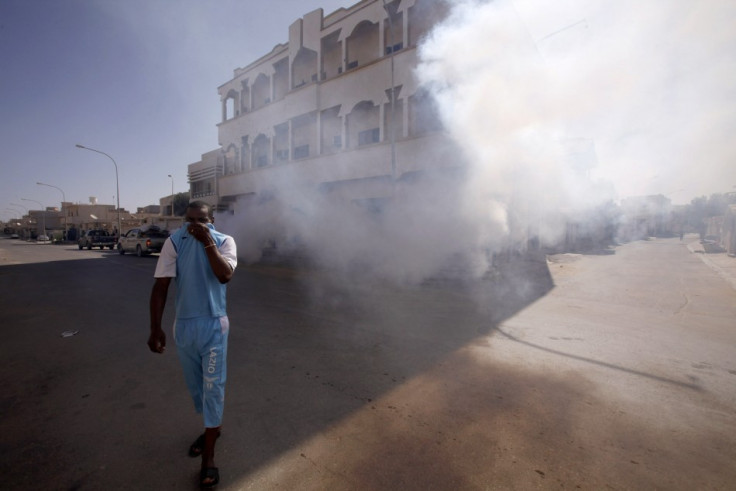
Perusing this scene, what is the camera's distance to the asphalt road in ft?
6.52

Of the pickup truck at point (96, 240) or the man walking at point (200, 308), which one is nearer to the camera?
the man walking at point (200, 308)

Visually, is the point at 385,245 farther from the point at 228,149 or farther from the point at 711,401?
the point at 228,149

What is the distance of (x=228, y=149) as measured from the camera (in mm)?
21500

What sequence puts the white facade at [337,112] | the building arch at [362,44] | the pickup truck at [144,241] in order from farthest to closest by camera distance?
1. the pickup truck at [144,241]
2. the building arch at [362,44]
3. the white facade at [337,112]

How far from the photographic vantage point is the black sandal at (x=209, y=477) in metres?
1.83

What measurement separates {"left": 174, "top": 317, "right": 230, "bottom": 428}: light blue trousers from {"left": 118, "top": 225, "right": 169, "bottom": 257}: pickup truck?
56.6ft

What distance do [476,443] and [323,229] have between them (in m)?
9.76

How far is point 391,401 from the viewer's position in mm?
2760

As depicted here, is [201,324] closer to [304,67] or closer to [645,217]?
[304,67]

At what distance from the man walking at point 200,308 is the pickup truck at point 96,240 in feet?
101

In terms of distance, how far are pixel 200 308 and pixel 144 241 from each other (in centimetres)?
1840

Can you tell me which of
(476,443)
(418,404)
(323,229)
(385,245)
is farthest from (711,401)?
(323,229)

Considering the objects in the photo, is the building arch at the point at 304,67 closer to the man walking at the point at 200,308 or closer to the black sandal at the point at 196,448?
the man walking at the point at 200,308

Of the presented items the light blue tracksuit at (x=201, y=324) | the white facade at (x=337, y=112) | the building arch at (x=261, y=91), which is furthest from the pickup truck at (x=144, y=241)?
the light blue tracksuit at (x=201, y=324)
